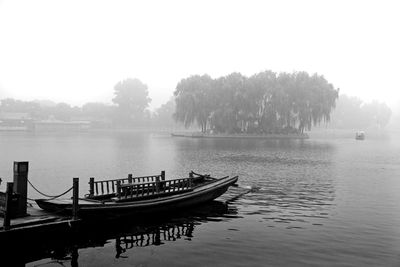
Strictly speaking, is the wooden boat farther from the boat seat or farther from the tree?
the tree

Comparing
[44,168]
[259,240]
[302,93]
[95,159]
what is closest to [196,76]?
[302,93]

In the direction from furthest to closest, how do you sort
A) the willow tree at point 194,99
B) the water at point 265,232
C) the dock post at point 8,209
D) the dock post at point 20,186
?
1. the willow tree at point 194,99
2. the dock post at point 20,186
3. the water at point 265,232
4. the dock post at point 8,209

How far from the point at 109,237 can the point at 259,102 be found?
81150mm

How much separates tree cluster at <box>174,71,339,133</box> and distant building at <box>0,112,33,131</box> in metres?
69.0

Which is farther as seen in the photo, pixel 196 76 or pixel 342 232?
pixel 196 76

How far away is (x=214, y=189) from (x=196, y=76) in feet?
272

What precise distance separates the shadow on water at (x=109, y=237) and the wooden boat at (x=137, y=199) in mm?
567

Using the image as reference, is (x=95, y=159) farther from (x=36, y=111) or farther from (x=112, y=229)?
(x=36, y=111)

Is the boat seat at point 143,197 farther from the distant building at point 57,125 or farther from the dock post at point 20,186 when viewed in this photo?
the distant building at point 57,125

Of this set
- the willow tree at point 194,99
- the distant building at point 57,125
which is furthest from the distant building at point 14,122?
the willow tree at point 194,99

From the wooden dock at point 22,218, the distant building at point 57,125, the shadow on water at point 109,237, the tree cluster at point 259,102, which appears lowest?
the shadow on water at point 109,237

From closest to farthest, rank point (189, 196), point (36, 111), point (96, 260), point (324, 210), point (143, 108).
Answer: point (96, 260) < point (189, 196) < point (324, 210) < point (36, 111) < point (143, 108)

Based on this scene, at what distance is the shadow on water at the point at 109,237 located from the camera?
1089cm

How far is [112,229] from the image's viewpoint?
13.8 metres
